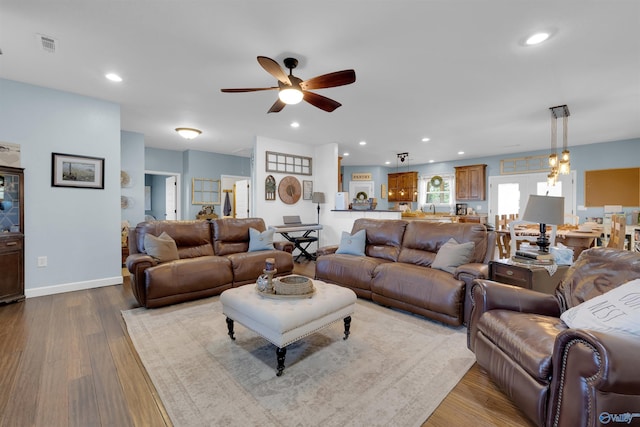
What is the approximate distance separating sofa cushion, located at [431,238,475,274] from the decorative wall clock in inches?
155

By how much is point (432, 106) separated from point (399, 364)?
3.59 metres

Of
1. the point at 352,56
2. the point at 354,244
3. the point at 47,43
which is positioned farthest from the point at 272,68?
the point at 354,244

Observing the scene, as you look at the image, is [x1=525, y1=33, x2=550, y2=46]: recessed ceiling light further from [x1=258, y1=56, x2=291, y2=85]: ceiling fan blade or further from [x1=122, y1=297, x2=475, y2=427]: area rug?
[x1=122, y1=297, x2=475, y2=427]: area rug

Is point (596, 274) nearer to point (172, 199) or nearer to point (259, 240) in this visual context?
point (259, 240)

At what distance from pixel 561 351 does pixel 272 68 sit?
268 centimetres

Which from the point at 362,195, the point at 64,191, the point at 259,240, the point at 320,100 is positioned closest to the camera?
the point at 320,100

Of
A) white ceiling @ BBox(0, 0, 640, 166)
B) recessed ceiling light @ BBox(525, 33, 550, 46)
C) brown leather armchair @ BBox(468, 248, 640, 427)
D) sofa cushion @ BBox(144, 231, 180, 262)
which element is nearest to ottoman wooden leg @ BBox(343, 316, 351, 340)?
brown leather armchair @ BBox(468, 248, 640, 427)

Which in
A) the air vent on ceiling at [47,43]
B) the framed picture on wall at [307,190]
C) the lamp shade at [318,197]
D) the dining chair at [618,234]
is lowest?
the dining chair at [618,234]

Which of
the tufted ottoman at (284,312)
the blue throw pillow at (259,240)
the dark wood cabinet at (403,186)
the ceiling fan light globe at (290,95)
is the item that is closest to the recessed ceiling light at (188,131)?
the blue throw pillow at (259,240)

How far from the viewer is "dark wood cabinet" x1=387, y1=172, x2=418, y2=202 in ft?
32.5

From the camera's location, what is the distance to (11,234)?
3303 millimetres

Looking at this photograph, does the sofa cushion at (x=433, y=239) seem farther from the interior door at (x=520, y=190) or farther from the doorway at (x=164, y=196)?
the doorway at (x=164, y=196)

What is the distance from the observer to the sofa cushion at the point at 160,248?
3.47 metres

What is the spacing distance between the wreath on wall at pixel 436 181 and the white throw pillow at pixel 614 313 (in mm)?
8308
